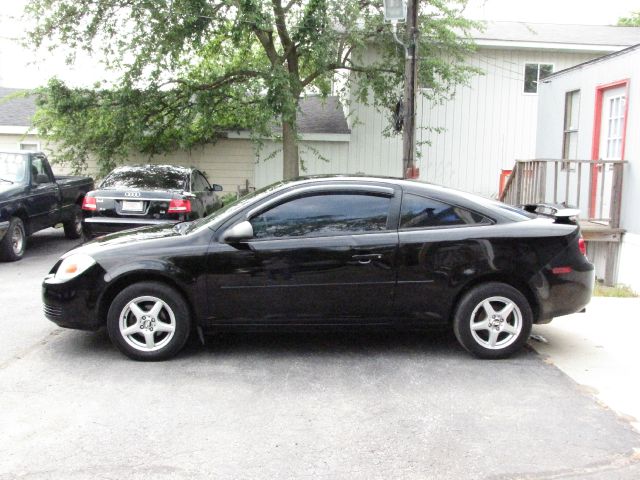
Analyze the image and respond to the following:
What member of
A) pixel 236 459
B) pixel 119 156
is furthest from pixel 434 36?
pixel 236 459

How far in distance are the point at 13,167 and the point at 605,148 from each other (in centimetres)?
1015

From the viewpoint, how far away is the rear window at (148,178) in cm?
1033

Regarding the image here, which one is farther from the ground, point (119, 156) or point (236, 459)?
point (119, 156)

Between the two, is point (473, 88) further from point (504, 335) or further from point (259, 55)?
point (504, 335)

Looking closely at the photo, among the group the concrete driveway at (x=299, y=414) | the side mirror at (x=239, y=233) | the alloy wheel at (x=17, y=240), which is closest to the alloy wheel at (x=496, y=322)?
the concrete driveway at (x=299, y=414)

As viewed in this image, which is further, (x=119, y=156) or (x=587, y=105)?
(x=119, y=156)

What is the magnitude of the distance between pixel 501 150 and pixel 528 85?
209cm

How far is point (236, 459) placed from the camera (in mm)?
3740

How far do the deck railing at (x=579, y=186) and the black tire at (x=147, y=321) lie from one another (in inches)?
293

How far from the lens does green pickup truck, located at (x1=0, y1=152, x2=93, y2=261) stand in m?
10.4

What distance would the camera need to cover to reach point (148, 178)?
10625 millimetres

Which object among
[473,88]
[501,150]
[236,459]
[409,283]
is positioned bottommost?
[236,459]

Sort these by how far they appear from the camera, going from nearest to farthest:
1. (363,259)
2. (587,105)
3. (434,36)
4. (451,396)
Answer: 1. (451,396)
2. (363,259)
3. (587,105)
4. (434,36)

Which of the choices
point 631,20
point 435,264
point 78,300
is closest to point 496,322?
point 435,264
